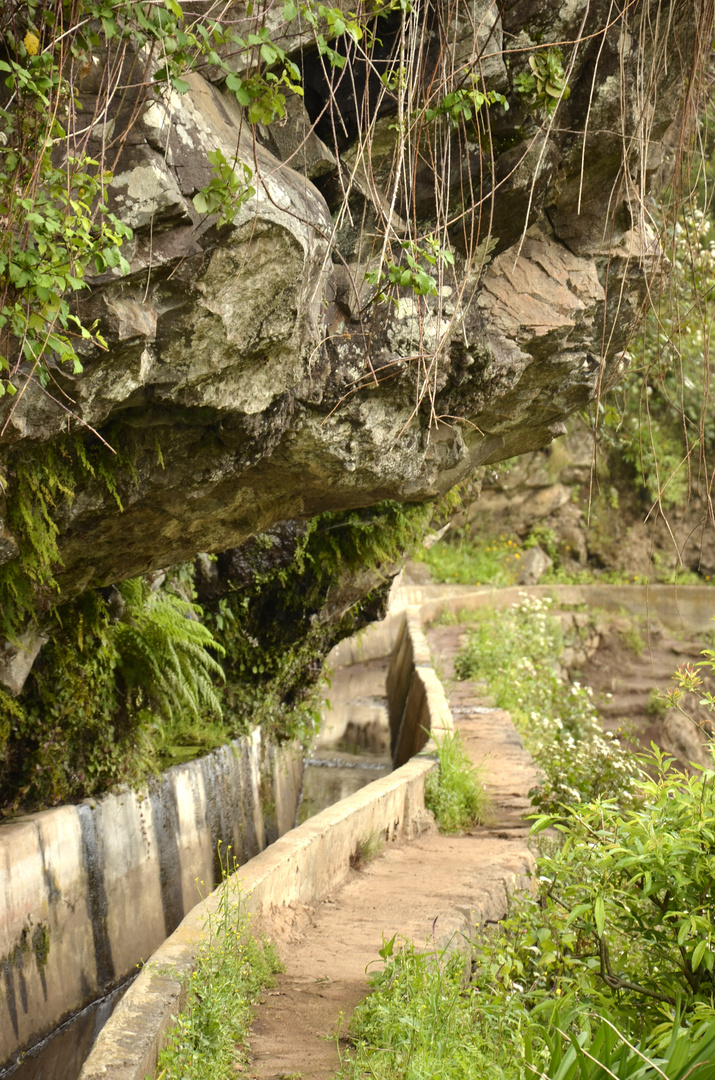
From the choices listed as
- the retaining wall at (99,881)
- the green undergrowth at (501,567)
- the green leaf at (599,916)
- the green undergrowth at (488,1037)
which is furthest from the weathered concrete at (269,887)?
the green undergrowth at (501,567)

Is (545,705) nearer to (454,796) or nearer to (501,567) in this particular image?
(454,796)

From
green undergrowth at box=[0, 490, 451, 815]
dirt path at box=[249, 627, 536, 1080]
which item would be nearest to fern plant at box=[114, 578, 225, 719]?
green undergrowth at box=[0, 490, 451, 815]

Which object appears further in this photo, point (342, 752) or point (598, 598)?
point (598, 598)

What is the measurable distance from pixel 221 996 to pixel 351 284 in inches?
127

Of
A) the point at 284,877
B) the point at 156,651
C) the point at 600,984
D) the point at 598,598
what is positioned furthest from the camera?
the point at 598,598

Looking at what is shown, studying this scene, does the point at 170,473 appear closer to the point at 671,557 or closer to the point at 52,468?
the point at 52,468

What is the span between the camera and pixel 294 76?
3.06 m

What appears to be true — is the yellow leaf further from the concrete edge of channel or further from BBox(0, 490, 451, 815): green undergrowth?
the concrete edge of channel

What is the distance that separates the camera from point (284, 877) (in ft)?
17.0

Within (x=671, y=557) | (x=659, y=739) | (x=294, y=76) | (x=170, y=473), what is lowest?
(x=659, y=739)

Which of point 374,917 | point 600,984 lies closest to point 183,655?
point 374,917

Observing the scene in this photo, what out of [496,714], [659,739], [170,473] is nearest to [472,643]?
[496,714]

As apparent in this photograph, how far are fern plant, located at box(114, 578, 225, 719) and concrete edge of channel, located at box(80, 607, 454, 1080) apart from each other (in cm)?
121

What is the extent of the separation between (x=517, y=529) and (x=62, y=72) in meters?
20.0
